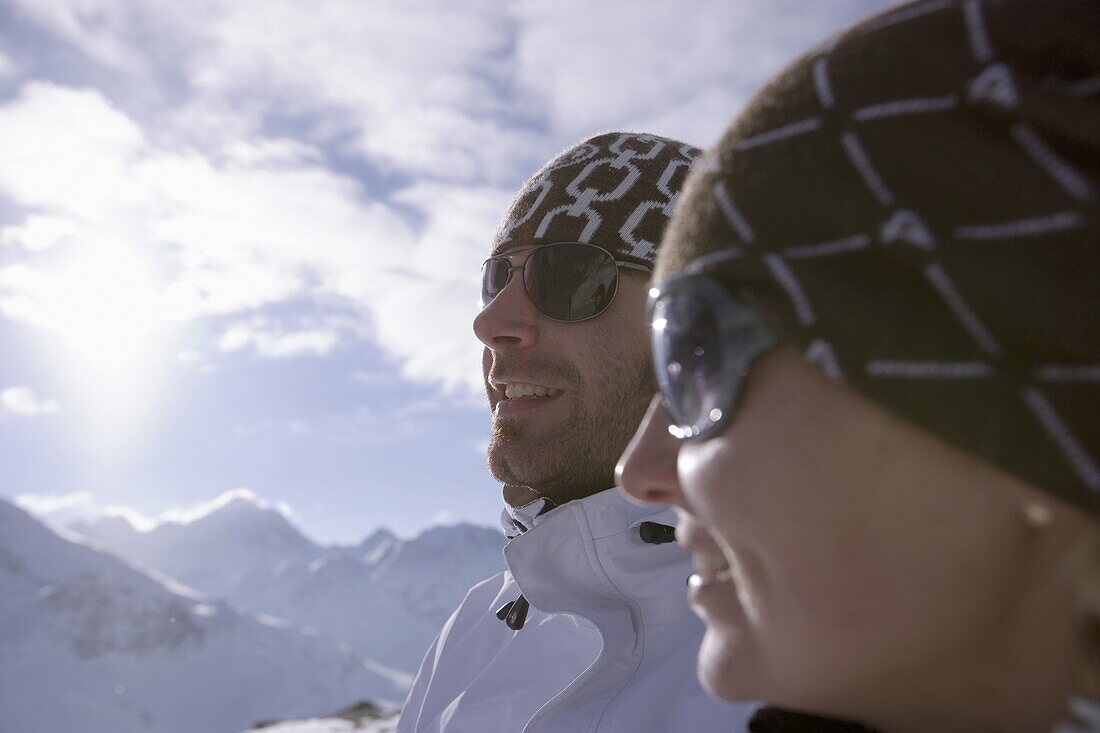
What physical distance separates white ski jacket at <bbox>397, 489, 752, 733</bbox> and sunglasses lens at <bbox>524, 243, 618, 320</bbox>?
74 centimetres

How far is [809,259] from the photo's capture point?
2.99 feet

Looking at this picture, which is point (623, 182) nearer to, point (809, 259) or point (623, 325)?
point (623, 325)

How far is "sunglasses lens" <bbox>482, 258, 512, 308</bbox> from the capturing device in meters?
2.96

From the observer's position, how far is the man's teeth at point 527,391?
2697 millimetres

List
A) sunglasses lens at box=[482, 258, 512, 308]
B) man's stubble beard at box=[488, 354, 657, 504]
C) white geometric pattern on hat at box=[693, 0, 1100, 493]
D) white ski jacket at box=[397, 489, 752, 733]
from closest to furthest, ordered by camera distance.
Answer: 1. white geometric pattern on hat at box=[693, 0, 1100, 493]
2. white ski jacket at box=[397, 489, 752, 733]
3. man's stubble beard at box=[488, 354, 657, 504]
4. sunglasses lens at box=[482, 258, 512, 308]

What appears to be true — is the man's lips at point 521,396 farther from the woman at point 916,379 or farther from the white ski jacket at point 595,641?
the woman at point 916,379

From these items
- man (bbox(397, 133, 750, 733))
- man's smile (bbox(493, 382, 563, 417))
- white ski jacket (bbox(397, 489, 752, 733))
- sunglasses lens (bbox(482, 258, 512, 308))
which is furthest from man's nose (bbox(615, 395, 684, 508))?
sunglasses lens (bbox(482, 258, 512, 308))

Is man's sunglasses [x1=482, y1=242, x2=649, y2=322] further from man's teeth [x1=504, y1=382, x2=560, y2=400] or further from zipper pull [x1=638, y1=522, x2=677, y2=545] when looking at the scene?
zipper pull [x1=638, y1=522, x2=677, y2=545]

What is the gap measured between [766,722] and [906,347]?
A: 79cm

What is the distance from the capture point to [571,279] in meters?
2.71

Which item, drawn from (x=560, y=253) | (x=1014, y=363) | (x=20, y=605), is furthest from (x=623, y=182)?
(x=20, y=605)

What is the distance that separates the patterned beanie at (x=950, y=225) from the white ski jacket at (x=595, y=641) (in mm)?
1208

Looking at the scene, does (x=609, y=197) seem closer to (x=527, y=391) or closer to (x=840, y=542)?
(x=527, y=391)

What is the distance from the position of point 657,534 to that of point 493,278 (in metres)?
1.35
